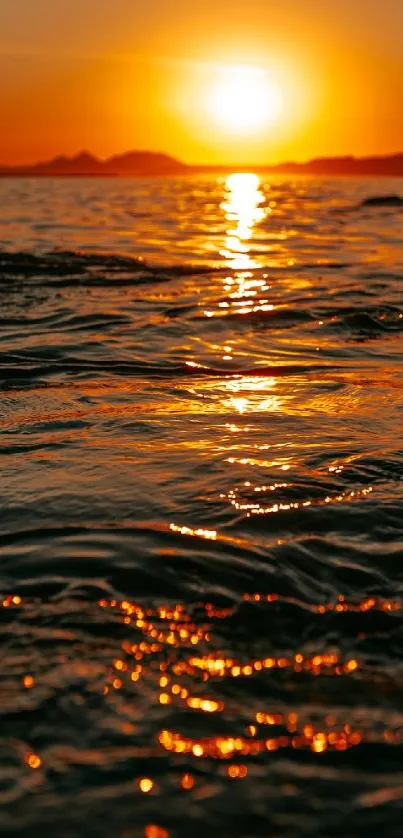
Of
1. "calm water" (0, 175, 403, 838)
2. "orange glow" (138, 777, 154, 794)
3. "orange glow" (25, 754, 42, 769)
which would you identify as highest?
"calm water" (0, 175, 403, 838)

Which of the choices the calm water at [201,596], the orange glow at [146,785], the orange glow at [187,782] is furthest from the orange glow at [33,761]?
the orange glow at [187,782]

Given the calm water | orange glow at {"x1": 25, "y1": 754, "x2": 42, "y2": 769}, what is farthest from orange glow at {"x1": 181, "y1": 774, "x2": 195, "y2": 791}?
orange glow at {"x1": 25, "y1": 754, "x2": 42, "y2": 769}

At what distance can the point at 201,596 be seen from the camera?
3.57 meters

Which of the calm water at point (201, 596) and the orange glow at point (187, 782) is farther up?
the calm water at point (201, 596)

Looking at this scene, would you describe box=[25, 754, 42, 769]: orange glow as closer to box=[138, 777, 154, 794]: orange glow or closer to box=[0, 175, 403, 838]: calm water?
box=[0, 175, 403, 838]: calm water

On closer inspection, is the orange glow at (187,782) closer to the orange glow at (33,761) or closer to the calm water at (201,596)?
the calm water at (201,596)

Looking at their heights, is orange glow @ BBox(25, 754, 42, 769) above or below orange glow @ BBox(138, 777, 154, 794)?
above

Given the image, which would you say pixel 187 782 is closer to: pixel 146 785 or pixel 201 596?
pixel 146 785

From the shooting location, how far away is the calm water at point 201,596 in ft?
8.18

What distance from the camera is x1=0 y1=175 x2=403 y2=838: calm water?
2494mm

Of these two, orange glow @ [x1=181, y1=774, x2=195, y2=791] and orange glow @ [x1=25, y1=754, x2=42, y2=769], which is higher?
orange glow @ [x1=25, y1=754, x2=42, y2=769]

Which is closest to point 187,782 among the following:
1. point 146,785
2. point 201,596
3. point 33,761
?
point 146,785

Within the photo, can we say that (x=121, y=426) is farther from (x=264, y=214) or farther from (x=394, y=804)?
(x=264, y=214)

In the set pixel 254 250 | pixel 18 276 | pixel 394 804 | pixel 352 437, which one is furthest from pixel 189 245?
pixel 394 804
